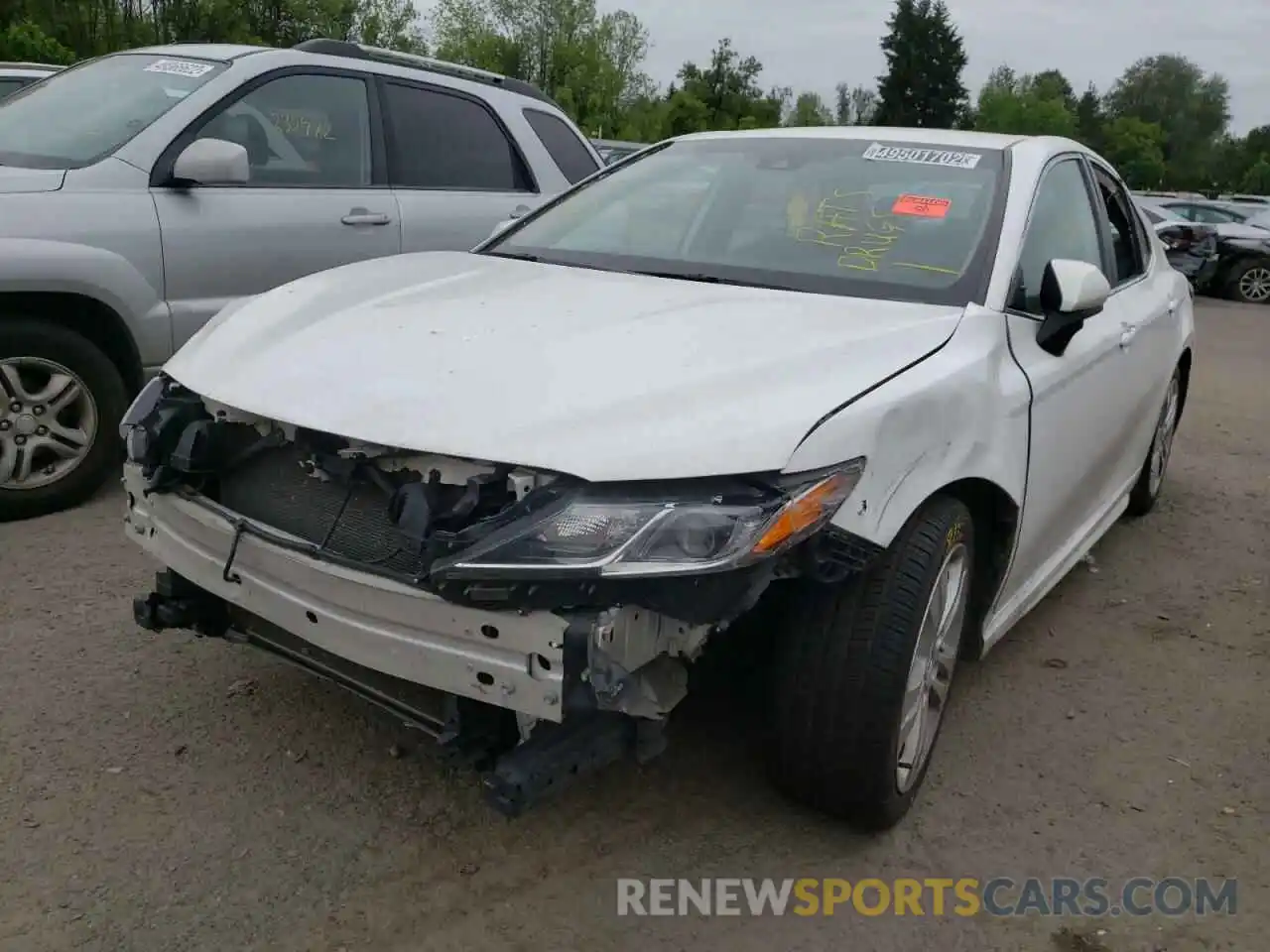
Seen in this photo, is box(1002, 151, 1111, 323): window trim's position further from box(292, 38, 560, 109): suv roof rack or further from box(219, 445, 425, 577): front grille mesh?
box(292, 38, 560, 109): suv roof rack

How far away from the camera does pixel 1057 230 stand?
3670 mm

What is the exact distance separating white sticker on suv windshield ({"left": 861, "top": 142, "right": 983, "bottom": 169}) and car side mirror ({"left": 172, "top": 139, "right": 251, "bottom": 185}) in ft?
7.98

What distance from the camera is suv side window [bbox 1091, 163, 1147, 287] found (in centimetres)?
434

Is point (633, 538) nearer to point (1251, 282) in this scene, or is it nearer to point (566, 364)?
point (566, 364)

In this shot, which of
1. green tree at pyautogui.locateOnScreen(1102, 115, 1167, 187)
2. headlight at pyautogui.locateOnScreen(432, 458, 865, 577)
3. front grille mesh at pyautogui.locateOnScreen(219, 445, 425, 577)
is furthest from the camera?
green tree at pyautogui.locateOnScreen(1102, 115, 1167, 187)

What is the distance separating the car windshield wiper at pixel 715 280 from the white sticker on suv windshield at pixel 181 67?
8.90 feet

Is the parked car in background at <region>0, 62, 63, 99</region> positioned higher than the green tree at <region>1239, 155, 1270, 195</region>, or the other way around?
the parked car in background at <region>0, 62, 63, 99</region>

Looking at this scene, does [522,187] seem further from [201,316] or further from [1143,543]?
[1143,543]

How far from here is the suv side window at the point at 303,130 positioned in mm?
5062

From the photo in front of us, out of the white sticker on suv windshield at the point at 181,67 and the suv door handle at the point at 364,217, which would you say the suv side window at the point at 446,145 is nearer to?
the suv door handle at the point at 364,217

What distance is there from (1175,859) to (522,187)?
457 cm

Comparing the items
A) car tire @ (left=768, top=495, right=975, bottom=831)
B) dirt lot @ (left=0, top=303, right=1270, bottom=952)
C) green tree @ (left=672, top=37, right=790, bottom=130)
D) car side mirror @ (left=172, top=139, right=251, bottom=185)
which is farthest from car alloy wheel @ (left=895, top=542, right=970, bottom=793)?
green tree @ (left=672, top=37, right=790, bottom=130)

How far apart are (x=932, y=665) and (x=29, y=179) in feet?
12.2

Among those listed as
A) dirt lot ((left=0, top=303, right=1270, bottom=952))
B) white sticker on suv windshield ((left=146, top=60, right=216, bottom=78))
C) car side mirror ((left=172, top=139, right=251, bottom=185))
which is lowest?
dirt lot ((left=0, top=303, right=1270, bottom=952))
